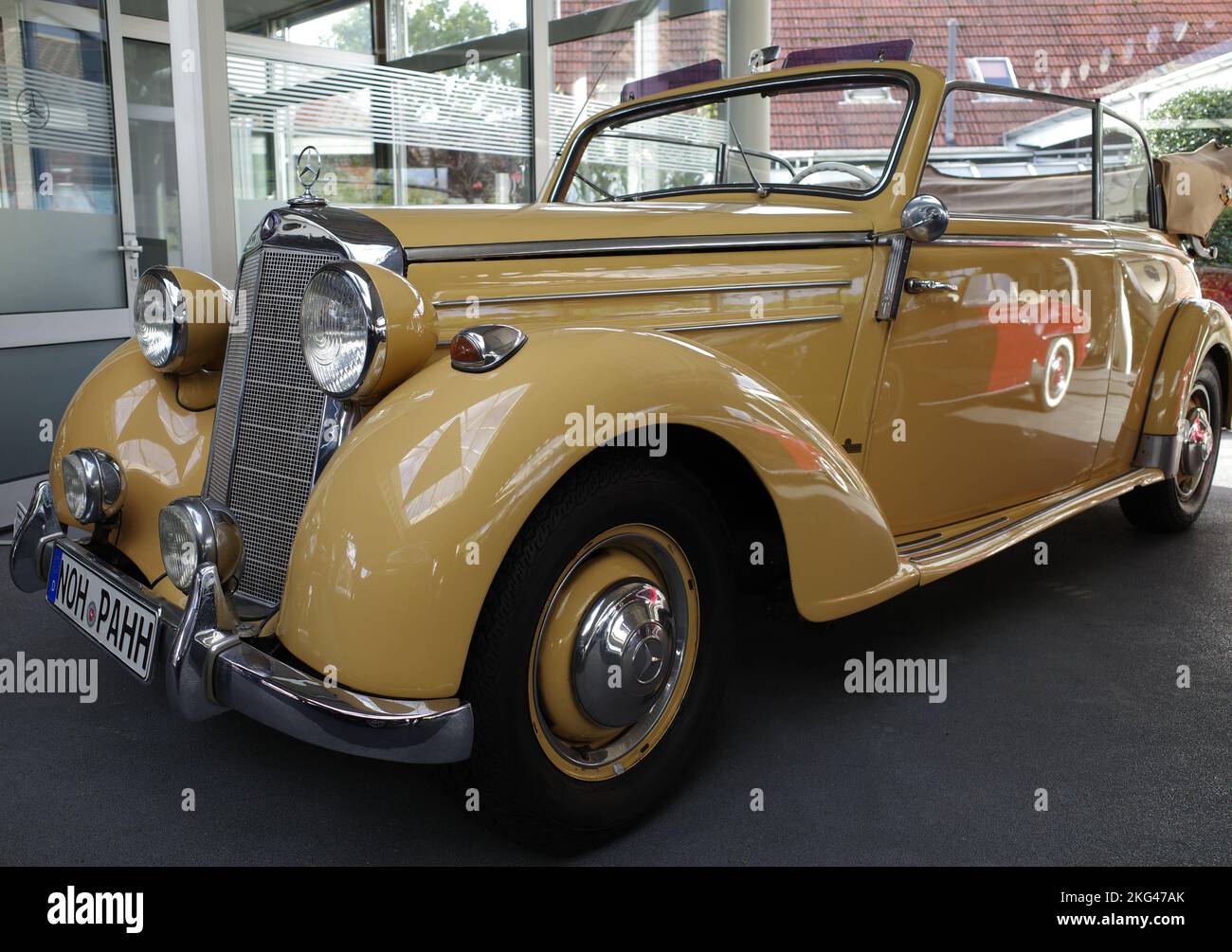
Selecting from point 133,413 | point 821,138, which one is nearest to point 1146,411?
point 821,138

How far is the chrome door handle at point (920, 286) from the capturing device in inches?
98.9

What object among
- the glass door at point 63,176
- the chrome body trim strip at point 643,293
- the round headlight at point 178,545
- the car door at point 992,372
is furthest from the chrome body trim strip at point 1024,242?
the glass door at point 63,176

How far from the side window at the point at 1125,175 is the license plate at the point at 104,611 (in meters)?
3.25

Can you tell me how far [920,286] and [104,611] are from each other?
2.00 m

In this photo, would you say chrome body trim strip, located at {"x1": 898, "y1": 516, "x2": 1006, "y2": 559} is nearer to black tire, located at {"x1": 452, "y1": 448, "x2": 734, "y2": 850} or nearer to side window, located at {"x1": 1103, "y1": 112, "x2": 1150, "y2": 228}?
black tire, located at {"x1": 452, "y1": 448, "x2": 734, "y2": 850}

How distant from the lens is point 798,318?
240cm

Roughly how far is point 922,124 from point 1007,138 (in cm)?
89

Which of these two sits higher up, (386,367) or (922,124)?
(922,124)

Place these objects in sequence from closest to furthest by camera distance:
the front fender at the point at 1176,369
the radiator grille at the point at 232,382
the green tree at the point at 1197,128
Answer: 1. the radiator grille at the point at 232,382
2. the front fender at the point at 1176,369
3. the green tree at the point at 1197,128

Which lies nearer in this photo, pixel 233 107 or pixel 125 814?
pixel 125 814

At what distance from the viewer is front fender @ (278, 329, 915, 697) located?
5.05ft

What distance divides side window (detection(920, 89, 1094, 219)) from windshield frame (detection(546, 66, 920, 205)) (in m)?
0.30

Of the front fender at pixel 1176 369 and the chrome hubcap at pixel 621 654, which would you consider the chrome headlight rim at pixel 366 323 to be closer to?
the chrome hubcap at pixel 621 654
